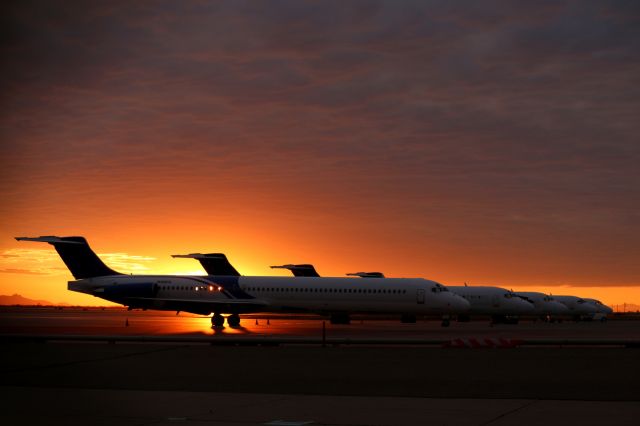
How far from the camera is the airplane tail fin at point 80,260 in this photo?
237 ft

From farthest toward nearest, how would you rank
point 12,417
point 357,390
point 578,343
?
point 578,343
point 357,390
point 12,417

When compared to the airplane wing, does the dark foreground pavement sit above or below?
below

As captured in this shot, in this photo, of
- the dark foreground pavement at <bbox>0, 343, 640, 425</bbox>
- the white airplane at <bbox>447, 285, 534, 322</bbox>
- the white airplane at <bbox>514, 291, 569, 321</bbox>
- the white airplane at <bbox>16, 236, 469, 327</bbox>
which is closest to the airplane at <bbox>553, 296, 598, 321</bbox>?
the white airplane at <bbox>514, 291, 569, 321</bbox>

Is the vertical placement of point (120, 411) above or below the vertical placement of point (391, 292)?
below

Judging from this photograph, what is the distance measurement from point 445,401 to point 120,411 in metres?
6.18

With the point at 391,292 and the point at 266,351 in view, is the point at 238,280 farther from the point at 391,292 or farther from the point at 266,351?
the point at 266,351

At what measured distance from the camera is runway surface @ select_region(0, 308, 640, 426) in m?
14.8

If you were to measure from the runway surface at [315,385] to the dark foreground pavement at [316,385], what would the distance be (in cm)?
3

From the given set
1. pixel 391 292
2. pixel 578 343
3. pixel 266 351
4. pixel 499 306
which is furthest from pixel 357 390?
pixel 499 306

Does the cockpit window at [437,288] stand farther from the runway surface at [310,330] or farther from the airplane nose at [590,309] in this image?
the airplane nose at [590,309]

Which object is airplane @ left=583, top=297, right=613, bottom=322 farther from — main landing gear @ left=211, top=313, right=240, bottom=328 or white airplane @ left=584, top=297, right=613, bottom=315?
main landing gear @ left=211, top=313, right=240, bottom=328

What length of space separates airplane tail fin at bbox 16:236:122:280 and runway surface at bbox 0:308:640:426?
43.8 metres

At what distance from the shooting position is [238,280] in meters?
64.4

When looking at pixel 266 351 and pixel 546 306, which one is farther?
pixel 546 306
